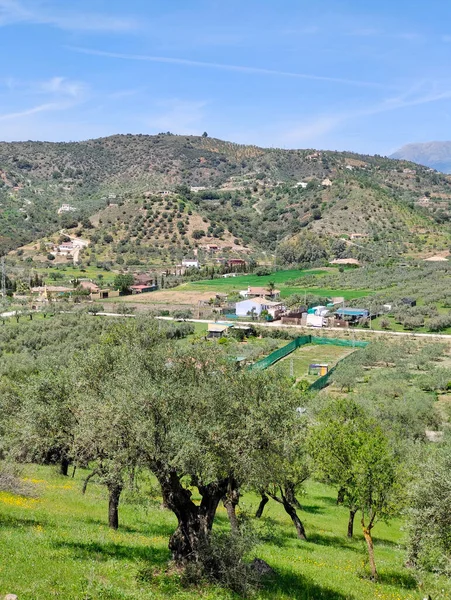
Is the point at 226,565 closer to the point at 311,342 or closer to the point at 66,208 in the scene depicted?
the point at 311,342

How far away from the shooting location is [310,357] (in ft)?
210

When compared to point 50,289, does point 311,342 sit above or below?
below

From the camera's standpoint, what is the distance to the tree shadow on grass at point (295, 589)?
519 inches

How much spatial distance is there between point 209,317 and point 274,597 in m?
69.8

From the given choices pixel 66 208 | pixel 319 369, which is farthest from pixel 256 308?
pixel 66 208

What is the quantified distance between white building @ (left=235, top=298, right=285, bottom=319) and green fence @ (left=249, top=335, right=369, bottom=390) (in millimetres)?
12021

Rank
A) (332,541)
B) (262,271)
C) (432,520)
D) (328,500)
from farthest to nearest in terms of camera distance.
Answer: (262,271)
(328,500)
(332,541)
(432,520)

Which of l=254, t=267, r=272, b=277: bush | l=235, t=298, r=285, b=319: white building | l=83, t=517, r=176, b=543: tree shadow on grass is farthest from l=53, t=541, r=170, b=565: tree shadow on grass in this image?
l=254, t=267, r=272, b=277: bush

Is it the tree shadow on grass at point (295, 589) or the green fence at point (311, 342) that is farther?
the green fence at point (311, 342)

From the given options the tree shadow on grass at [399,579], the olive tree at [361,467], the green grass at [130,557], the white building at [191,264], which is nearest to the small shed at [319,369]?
the olive tree at [361,467]

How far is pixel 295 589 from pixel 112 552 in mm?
4508

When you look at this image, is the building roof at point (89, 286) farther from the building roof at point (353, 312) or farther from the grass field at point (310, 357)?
the grass field at point (310, 357)

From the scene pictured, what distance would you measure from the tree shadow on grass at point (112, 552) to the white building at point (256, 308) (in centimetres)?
6908

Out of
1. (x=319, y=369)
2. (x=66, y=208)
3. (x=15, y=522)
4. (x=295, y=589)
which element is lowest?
(x=319, y=369)
